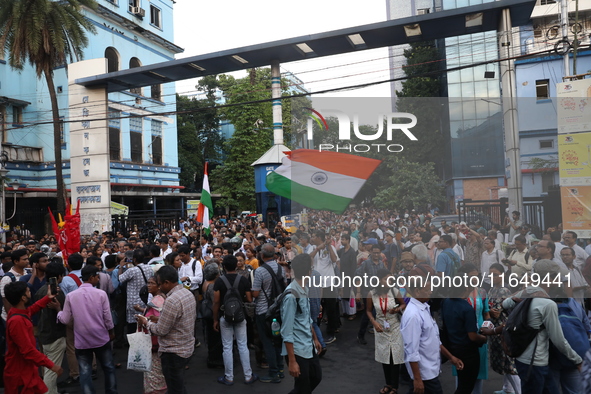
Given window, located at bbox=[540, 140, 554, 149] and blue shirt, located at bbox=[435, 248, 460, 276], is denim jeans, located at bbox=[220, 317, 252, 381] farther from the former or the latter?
window, located at bbox=[540, 140, 554, 149]

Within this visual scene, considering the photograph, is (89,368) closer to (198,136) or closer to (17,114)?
(17,114)

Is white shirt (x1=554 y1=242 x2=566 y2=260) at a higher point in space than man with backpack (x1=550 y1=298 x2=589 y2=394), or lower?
higher

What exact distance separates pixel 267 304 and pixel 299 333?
1.84 metres

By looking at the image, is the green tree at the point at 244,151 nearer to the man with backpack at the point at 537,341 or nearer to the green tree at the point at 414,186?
the green tree at the point at 414,186

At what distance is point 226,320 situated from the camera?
19.3 feet

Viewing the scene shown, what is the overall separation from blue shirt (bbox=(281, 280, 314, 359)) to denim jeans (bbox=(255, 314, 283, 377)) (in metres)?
1.77

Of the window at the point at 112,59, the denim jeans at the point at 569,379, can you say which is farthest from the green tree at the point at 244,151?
the denim jeans at the point at 569,379

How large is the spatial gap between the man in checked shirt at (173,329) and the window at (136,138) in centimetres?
2480

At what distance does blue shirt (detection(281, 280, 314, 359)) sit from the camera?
14.0 feet

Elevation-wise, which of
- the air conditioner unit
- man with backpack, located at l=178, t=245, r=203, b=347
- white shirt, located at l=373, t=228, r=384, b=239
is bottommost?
man with backpack, located at l=178, t=245, r=203, b=347

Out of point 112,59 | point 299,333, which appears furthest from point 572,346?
point 112,59

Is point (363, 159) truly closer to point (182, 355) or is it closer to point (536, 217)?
point (536, 217)

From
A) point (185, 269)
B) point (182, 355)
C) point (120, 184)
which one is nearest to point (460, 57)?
point (185, 269)

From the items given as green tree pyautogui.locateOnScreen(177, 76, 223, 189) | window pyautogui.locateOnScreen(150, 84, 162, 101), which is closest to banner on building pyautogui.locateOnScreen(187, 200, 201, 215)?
window pyautogui.locateOnScreen(150, 84, 162, 101)
